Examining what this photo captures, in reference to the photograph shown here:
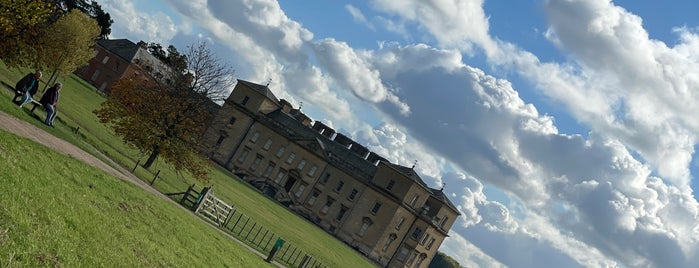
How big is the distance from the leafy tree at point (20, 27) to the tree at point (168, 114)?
260 inches

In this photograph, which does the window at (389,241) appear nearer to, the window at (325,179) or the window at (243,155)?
the window at (325,179)

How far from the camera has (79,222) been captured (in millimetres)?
13648

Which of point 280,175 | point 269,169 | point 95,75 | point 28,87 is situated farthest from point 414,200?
point 28,87

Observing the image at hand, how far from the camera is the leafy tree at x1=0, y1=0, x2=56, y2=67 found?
28.1m

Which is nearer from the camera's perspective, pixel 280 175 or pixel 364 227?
pixel 364 227

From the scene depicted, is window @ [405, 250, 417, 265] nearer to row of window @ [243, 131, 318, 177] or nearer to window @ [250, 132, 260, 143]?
row of window @ [243, 131, 318, 177]

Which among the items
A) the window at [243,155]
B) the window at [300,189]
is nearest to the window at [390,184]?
the window at [300,189]

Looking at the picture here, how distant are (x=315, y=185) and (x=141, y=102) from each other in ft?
180

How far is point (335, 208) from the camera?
9006cm

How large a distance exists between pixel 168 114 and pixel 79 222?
25.6 m

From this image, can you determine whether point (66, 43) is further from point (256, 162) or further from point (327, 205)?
point (327, 205)

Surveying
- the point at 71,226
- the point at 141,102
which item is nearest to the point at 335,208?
the point at 141,102

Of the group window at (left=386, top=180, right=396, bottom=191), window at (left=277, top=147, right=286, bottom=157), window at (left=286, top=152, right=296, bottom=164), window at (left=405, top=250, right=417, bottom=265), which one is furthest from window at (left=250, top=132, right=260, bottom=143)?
window at (left=405, top=250, right=417, bottom=265)

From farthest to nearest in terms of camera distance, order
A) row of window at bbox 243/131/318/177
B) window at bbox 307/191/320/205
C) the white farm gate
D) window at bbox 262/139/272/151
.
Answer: window at bbox 262/139/272/151 < row of window at bbox 243/131/318/177 < window at bbox 307/191/320/205 < the white farm gate
